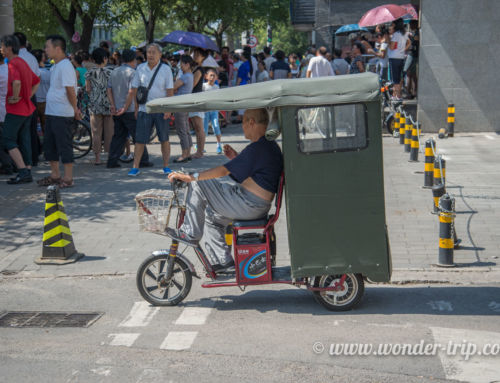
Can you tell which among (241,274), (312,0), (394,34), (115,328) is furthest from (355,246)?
(312,0)

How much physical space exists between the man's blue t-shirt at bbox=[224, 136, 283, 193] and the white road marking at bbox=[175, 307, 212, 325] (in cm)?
109

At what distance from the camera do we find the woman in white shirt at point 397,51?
17.3 metres

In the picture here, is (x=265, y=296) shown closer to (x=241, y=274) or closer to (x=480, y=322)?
(x=241, y=274)

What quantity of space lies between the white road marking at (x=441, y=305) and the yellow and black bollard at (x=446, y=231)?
3.21 ft

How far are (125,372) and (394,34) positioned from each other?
1407 centimetres

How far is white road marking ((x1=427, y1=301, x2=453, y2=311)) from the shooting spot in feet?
19.1

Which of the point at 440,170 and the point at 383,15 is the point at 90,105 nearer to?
the point at 440,170

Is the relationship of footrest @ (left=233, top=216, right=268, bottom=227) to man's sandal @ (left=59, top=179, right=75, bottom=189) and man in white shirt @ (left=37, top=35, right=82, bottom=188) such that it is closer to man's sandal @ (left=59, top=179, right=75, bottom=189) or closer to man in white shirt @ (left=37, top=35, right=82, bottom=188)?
man in white shirt @ (left=37, top=35, right=82, bottom=188)

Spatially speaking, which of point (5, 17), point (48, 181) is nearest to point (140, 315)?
point (48, 181)

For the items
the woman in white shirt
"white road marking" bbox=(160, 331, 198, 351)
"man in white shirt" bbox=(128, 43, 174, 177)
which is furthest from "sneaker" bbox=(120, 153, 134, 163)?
"white road marking" bbox=(160, 331, 198, 351)

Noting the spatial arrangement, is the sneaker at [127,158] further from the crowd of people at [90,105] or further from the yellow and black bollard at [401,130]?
the yellow and black bollard at [401,130]

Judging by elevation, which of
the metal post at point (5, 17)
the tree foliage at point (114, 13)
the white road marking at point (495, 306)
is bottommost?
the white road marking at point (495, 306)

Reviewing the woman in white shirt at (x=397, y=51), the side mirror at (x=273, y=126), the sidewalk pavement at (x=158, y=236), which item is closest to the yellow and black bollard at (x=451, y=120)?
the woman in white shirt at (x=397, y=51)

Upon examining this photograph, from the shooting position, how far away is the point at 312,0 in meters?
55.6
